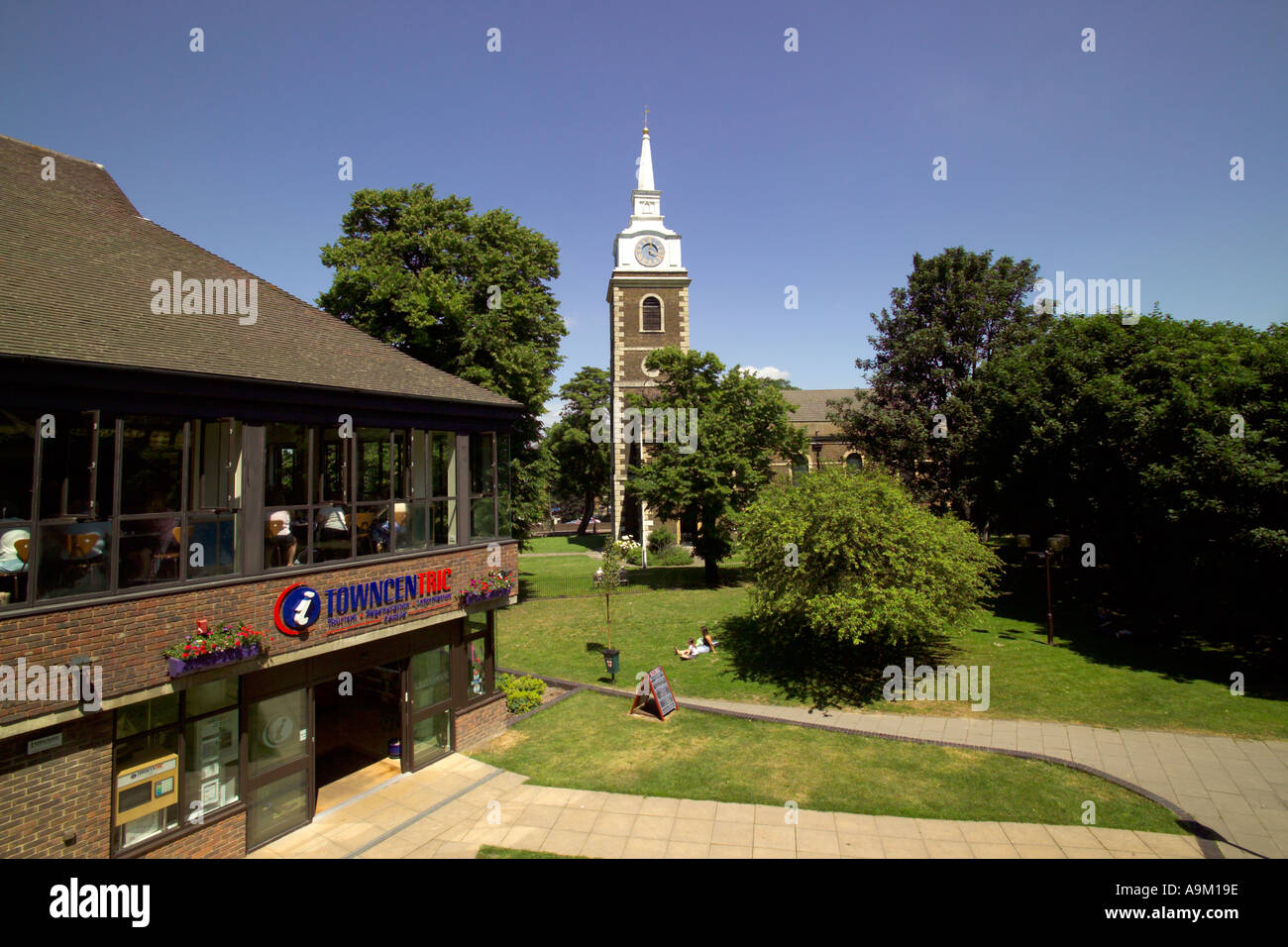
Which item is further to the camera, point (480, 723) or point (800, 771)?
point (480, 723)

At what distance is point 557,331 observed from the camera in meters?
30.0

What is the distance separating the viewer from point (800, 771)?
13.2 m

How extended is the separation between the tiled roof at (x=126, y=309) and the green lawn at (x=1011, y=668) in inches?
416

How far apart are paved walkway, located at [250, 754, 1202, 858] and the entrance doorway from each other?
961 mm

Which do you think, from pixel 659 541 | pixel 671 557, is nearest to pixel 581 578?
pixel 671 557

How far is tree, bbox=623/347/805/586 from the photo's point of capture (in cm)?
3173

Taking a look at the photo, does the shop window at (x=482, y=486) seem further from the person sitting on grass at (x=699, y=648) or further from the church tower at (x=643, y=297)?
the church tower at (x=643, y=297)

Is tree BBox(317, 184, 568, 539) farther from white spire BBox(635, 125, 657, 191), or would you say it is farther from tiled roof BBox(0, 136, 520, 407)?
white spire BBox(635, 125, 657, 191)

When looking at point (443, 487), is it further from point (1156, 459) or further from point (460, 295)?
point (1156, 459)

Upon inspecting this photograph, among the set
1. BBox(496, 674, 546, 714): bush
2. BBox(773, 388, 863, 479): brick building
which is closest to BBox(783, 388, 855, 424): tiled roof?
BBox(773, 388, 863, 479): brick building

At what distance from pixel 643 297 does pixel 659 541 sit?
737 inches

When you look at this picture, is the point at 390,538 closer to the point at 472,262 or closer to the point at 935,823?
the point at 935,823

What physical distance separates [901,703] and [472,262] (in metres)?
23.2

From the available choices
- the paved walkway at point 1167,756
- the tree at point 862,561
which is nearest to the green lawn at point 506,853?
the paved walkway at point 1167,756
